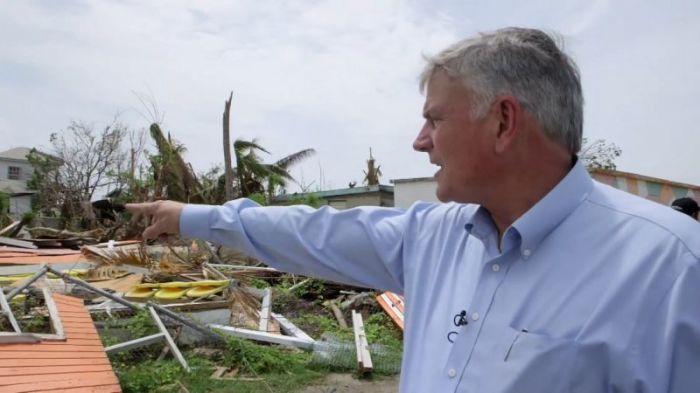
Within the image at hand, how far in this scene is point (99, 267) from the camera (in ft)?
31.8

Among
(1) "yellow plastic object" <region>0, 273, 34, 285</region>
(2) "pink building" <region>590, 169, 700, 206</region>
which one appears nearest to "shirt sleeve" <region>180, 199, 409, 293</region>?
(1) "yellow plastic object" <region>0, 273, 34, 285</region>

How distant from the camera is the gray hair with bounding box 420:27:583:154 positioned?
127 cm

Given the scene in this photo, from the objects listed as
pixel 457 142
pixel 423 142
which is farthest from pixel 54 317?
pixel 457 142

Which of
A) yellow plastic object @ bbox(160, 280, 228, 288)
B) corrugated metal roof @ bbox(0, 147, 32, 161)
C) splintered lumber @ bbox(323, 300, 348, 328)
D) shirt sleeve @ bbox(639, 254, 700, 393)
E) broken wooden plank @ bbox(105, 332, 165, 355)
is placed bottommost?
splintered lumber @ bbox(323, 300, 348, 328)

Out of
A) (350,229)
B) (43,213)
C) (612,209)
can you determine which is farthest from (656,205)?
(43,213)

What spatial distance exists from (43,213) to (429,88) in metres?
28.6

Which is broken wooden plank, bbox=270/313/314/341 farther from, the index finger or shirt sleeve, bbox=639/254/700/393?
shirt sleeve, bbox=639/254/700/393

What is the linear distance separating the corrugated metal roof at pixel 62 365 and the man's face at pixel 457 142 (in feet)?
11.8

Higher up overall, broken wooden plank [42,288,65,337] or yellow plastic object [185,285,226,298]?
broken wooden plank [42,288,65,337]

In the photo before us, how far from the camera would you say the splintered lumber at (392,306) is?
8708mm

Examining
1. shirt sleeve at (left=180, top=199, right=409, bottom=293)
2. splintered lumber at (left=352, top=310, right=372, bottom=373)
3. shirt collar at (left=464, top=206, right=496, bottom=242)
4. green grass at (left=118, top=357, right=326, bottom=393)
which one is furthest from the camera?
Answer: splintered lumber at (left=352, top=310, right=372, bottom=373)

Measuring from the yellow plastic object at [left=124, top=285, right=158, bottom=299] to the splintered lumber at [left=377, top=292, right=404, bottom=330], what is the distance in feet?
11.9

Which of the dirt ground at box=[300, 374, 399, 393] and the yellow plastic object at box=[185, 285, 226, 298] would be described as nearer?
the dirt ground at box=[300, 374, 399, 393]

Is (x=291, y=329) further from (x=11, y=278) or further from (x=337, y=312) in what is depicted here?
(x=11, y=278)
